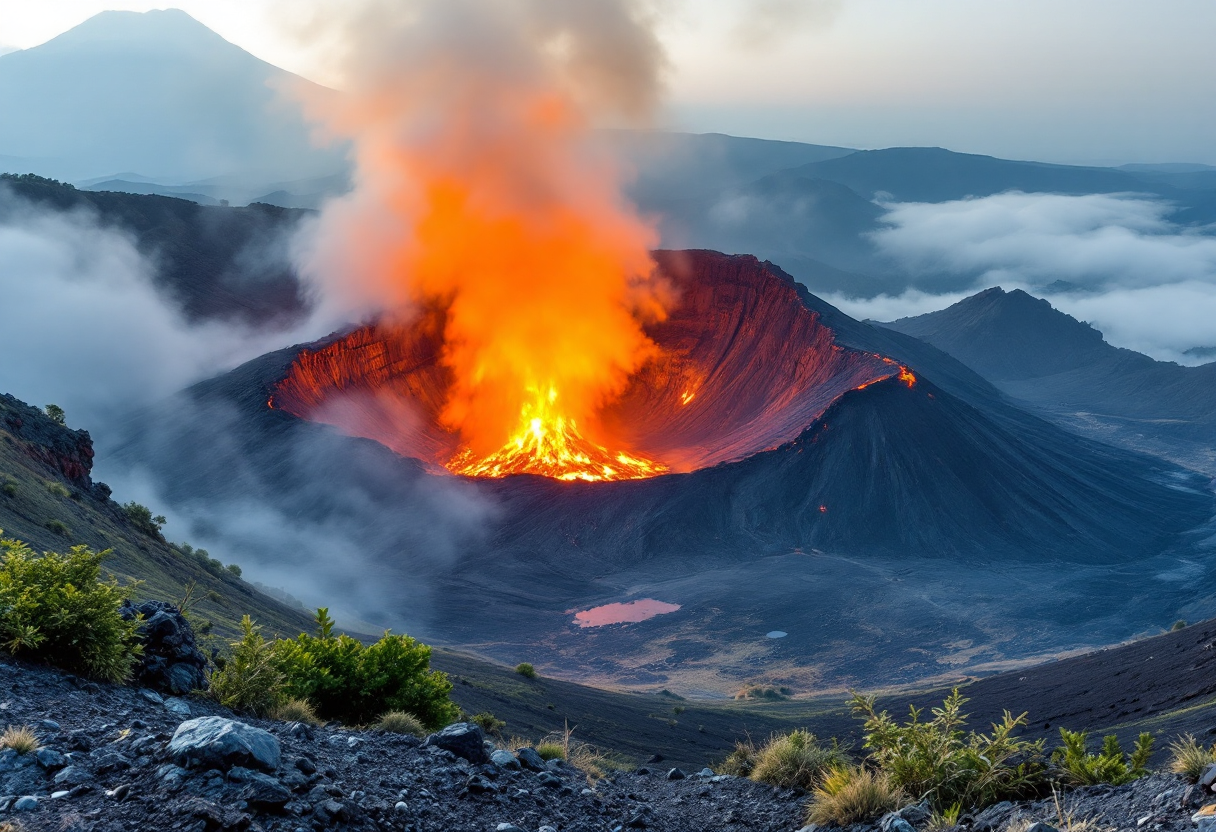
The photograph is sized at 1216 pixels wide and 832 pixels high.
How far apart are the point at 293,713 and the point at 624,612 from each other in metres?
44.3

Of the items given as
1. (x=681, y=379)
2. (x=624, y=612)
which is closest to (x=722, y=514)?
(x=624, y=612)

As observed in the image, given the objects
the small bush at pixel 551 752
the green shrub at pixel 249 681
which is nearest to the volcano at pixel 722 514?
the small bush at pixel 551 752

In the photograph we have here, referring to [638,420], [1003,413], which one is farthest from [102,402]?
[1003,413]

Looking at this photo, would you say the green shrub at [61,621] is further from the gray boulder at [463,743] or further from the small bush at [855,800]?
the small bush at [855,800]

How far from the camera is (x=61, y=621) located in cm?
880

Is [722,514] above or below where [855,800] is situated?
above

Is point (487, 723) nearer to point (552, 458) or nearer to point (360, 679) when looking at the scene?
point (360, 679)

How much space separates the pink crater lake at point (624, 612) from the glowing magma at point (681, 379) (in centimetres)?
1677

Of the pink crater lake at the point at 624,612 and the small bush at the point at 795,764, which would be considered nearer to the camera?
the small bush at the point at 795,764

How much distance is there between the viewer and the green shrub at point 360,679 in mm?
11617

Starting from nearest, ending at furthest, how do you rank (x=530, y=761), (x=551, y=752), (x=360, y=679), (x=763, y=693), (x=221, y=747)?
1. (x=221, y=747)
2. (x=530, y=761)
3. (x=551, y=752)
4. (x=360, y=679)
5. (x=763, y=693)

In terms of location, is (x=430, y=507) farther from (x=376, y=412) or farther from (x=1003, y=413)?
(x=1003, y=413)

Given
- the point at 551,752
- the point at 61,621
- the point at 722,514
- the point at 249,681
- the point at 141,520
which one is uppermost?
the point at 722,514

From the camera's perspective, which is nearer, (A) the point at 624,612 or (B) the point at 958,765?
(B) the point at 958,765
